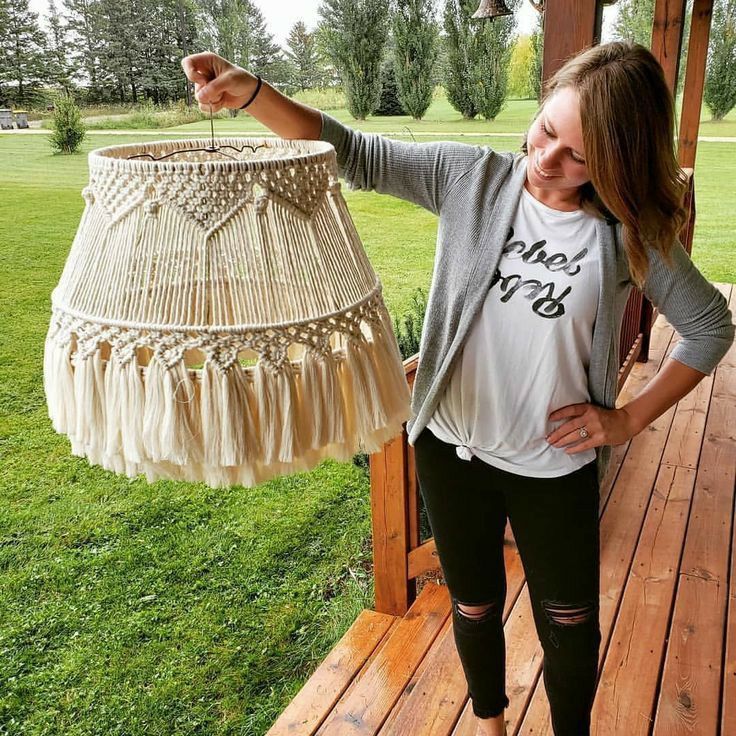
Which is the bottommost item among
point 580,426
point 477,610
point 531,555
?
point 477,610

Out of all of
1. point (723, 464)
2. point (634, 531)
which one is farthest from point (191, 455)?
point (723, 464)

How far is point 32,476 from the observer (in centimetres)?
279

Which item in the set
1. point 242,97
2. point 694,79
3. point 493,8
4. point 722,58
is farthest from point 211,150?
point 722,58

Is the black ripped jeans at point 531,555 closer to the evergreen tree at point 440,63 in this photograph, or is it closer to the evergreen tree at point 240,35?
the evergreen tree at point 240,35

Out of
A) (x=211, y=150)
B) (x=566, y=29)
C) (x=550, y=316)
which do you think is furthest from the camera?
(x=566, y=29)

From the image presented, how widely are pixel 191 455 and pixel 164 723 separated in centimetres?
203

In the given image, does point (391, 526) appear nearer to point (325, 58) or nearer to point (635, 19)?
point (325, 58)

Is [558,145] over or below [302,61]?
below

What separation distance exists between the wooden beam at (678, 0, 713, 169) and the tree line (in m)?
1.32

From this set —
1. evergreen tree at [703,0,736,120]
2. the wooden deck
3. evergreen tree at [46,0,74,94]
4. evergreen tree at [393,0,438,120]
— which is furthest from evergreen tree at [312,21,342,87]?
evergreen tree at [703,0,736,120]

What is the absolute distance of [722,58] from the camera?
5090 mm

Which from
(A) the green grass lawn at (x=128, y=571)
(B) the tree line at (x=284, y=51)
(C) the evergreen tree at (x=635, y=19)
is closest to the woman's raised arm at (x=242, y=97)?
(B) the tree line at (x=284, y=51)

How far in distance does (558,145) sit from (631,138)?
0.10 metres

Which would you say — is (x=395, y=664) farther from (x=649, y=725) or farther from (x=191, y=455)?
(x=191, y=455)
